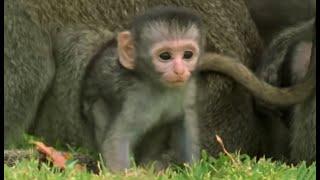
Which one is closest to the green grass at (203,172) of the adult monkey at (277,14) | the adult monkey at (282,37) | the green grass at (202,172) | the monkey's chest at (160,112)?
the green grass at (202,172)

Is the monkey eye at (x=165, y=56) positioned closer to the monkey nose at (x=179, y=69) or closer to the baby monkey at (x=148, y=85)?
the baby monkey at (x=148, y=85)

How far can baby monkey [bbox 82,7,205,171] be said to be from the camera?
7340 mm

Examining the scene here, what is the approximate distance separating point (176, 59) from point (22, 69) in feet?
4.38

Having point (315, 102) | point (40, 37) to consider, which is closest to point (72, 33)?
point (40, 37)

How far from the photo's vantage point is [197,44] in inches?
292

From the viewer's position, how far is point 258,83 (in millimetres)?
8297

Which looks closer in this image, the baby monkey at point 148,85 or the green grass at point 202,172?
the green grass at point 202,172

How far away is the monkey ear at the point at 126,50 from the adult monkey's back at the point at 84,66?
75 cm

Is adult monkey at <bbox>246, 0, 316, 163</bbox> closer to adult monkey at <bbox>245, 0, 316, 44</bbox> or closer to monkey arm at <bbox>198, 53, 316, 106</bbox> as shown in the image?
adult monkey at <bbox>245, 0, 316, 44</bbox>

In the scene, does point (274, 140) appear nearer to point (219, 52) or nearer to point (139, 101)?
→ point (219, 52)

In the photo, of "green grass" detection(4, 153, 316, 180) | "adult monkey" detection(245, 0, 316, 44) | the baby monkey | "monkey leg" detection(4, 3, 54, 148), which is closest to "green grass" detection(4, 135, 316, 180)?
"green grass" detection(4, 153, 316, 180)

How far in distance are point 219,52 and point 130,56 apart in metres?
1.13

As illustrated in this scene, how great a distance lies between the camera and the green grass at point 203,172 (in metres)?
6.99

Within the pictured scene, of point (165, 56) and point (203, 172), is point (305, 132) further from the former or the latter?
point (165, 56)
